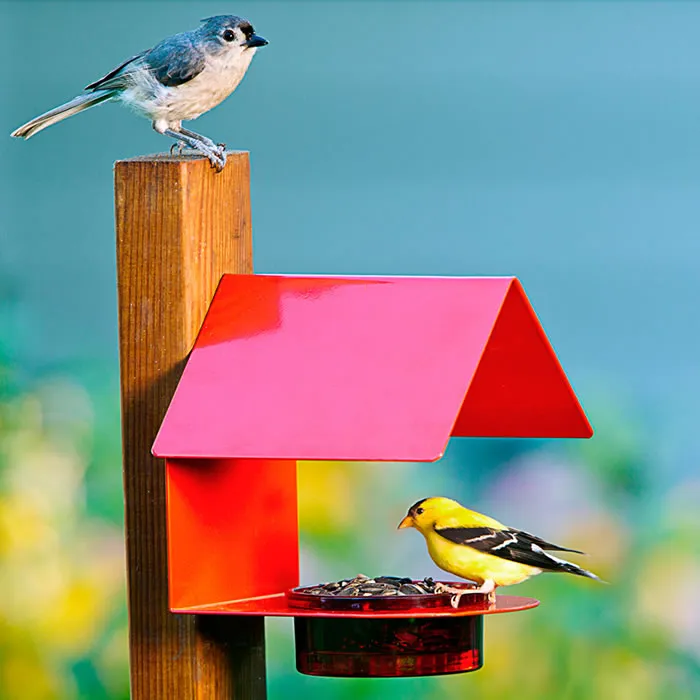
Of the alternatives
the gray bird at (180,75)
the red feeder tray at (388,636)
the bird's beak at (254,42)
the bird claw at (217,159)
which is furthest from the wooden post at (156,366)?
the bird's beak at (254,42)

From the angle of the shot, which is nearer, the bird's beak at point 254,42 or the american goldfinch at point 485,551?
the american goldfinch at point 485,551

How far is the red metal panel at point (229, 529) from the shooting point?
2.08 metres

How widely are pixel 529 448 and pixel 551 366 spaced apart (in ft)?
7.19

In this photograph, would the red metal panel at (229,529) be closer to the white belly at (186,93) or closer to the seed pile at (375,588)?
the seed pile at (375,588)

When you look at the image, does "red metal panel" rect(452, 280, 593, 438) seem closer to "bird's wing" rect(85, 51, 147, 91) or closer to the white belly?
the white belly

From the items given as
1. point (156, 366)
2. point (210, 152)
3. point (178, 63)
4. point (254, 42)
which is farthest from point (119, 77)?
point (156, 366)

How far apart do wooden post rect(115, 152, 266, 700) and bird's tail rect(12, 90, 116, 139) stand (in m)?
0.43

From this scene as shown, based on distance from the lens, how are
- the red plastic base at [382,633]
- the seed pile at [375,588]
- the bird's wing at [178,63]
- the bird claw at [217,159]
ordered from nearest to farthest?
the red plastic base at [382,633], the seed pile at [375,588], the bird claw at [217,159], the bird's wing at [178,63]

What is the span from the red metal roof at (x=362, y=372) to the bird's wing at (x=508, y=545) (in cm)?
20

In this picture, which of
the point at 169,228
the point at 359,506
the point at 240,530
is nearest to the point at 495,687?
the point at 359,506

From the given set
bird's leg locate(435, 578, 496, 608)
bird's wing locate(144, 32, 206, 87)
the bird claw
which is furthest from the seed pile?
bird's wing locate(144, 32, 206, 87)

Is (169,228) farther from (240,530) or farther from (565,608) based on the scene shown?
(565,608)

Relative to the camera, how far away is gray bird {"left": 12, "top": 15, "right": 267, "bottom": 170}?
2576 millimetres

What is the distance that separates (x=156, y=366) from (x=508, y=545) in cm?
64
